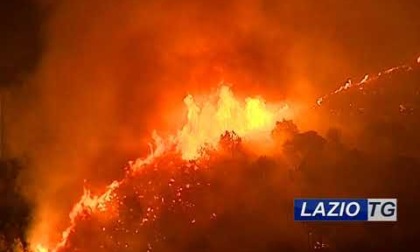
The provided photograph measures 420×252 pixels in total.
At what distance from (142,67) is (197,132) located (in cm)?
75

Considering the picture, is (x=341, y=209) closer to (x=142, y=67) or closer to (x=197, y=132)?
(x=197, y=132)

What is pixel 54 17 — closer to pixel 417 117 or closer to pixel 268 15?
pixel 268 15

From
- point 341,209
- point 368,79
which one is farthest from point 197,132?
point 368,79

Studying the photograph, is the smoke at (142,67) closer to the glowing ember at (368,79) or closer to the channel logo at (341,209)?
the glowing ember at (368,79)

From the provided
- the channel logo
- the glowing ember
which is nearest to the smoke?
the glowing ember

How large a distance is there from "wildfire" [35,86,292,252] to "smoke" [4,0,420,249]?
9 centimetres

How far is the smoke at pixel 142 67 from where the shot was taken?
223 inches

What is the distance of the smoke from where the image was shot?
5664 millimetres

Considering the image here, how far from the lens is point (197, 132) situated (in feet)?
18.7

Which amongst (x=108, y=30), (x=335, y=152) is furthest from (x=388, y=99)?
(x=108, y=30)

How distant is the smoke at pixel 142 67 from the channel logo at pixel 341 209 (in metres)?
0.90

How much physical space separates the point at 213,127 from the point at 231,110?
218 millimetres

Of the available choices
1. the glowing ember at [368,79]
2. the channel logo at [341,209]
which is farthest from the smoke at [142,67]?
the channel logo at [341,209]

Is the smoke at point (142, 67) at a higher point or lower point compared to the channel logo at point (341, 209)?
higher
